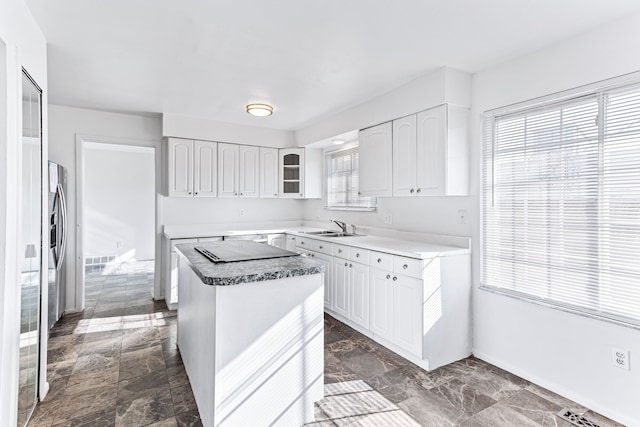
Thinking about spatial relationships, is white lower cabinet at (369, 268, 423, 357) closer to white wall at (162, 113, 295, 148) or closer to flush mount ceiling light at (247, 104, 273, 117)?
flush mount ceiling light at (247, 104, 273, 117)

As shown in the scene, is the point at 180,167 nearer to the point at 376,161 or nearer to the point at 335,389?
the point at 376,161

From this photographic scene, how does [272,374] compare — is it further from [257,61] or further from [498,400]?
[257,61]

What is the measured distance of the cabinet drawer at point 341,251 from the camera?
343 centimetres

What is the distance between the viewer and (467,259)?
2.87 meters

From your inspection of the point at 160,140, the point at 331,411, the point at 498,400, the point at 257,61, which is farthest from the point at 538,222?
the point at 160,140

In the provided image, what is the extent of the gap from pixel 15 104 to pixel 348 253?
2.67 metres

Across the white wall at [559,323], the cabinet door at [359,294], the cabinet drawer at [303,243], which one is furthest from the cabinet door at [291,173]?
the white wall at [559,323]

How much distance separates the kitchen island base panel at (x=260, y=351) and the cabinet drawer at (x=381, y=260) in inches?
42.4

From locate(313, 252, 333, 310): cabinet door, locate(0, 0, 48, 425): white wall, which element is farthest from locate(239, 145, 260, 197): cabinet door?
locate(0, 0, 48, 425): white wall

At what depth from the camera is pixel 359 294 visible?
3.26 metres

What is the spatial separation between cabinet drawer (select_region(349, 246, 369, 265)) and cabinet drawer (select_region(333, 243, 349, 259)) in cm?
7

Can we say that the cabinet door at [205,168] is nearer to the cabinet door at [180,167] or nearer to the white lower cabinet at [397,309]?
the cabinet door at [180,167]

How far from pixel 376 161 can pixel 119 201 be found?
→ 18.5ft

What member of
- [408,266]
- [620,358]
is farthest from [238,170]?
[620,358]
